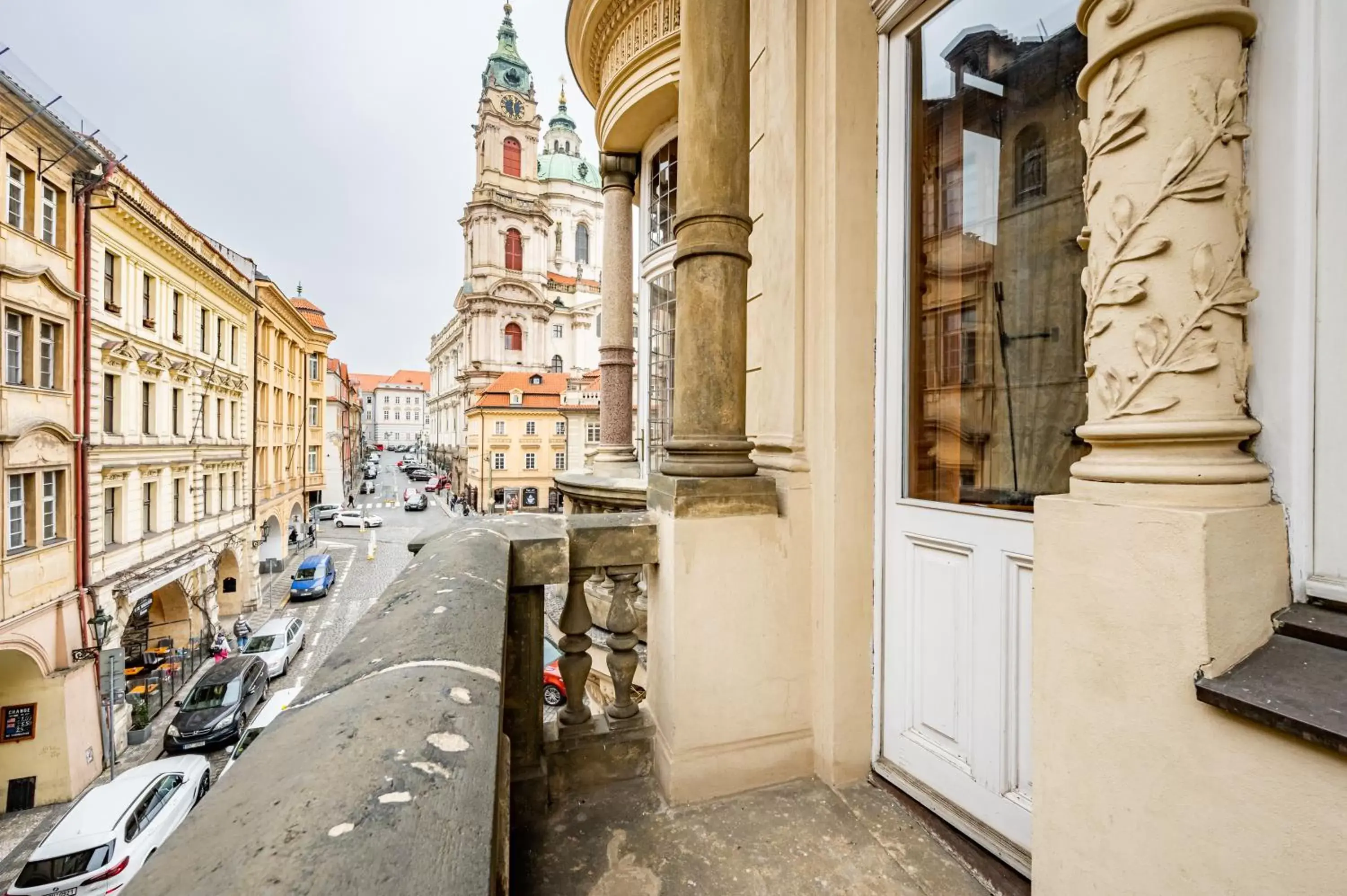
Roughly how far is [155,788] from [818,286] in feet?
35.8

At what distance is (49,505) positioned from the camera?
10617 millimetres

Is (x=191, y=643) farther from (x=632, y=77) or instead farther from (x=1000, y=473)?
(x=1000, y=473)

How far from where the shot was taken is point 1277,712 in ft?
3.05

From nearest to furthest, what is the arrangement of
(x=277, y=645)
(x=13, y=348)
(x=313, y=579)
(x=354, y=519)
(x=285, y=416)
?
(x=13, y=348)
(x=277, y=645)
(x=313, y=579)
(x=285, y=416)
(x=354, y=519)

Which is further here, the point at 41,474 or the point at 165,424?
the point at 165,424

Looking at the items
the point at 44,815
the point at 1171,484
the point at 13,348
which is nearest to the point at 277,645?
the point at 44,815

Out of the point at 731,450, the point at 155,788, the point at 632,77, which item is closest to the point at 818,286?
the point at 731,450

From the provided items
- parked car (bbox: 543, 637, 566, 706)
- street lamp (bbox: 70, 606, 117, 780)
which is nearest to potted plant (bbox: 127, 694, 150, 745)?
street lamp (bbox: 70, 606, 117, 780)

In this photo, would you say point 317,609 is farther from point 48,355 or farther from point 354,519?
point 354,519

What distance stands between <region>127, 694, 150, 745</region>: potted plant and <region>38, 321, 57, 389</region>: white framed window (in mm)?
6950

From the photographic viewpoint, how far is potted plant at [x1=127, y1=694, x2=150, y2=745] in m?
11.7

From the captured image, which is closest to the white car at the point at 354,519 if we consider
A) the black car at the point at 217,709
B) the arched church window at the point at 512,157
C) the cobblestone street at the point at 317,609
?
the cobblestone street at the point at 317,609

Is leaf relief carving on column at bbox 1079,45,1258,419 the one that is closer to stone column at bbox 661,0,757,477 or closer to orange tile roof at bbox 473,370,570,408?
stone column at bbox 661,0,757,477

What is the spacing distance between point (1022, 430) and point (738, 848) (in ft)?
5.60
